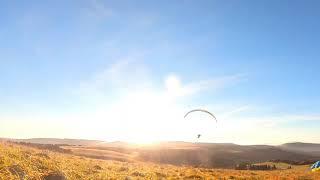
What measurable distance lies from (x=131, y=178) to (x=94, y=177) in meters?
2.40

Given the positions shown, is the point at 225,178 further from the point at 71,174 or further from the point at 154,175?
the point at 71,174

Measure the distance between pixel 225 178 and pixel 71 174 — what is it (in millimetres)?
13357

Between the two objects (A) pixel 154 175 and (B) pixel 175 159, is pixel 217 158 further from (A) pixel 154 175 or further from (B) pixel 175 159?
(A) pixel 154 175

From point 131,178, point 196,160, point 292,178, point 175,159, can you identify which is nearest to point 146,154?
point 175,159

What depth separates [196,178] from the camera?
83.0ft

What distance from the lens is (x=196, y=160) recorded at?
82.2m

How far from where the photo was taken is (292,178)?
29953 mm

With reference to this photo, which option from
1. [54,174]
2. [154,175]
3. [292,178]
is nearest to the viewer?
[54,174]

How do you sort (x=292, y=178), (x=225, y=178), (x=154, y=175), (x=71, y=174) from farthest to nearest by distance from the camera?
1. (x=292, y=178)
2. (x=225, y=178)
3. (x=154, y=175)
4. (x=71, y=174)

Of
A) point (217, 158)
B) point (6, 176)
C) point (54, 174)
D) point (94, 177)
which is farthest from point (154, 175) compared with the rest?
point (217, 158)

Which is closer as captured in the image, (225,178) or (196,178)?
(196,178)

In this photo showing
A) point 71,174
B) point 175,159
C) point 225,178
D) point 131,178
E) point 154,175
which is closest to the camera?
point 71,174

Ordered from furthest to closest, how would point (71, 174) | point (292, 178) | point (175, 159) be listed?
1. point (175, 159)
2. point (292, 178)
3. point (71, 174)

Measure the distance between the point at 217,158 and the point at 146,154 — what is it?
1779cm
